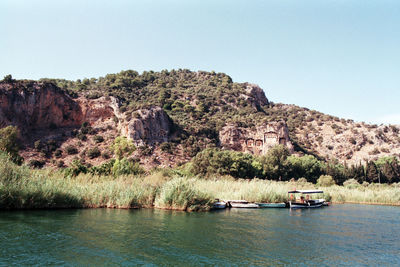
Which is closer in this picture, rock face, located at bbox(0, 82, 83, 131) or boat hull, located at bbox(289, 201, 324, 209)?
boat hull, located at bbox(289, 201, 324, 209)

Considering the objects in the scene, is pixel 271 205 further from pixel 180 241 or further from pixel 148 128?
pixel 148 128

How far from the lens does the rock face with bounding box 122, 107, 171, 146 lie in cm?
6819

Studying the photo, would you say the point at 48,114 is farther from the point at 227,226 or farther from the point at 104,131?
the point at 227,226

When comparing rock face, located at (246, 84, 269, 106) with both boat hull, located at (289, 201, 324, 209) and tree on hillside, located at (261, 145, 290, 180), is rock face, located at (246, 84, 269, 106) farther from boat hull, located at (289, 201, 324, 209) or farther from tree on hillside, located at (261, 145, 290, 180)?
boat hull, located at (289, 201, 324, 209)

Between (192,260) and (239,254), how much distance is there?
1966 millimetres

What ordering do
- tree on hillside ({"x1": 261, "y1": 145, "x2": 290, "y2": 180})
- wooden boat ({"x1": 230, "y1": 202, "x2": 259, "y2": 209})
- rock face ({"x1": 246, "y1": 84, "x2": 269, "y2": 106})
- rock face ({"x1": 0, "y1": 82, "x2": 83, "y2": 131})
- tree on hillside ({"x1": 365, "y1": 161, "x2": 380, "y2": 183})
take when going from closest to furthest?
wooden boat ({"x1": 230, "y1": 202, "x2": 259, "y2": 209}), tree on hillside ({"x1": 261, "y1": 145, "x2": 290, "y2": 180}), tree on hillside ({"x1": 365, "y1": 161, "x2": 380, "y2": 183}), rock face ({"x1": 0, "y1": 82, "x2": 83, "y2": 131}), rock face ({"x1": 246, "y1": 84, "x2": 269, "y2": 106})

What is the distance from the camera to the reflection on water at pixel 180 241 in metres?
10.2

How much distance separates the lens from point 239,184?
31.1 metres

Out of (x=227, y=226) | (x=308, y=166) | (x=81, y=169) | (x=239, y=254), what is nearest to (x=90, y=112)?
(x=81, y=169)

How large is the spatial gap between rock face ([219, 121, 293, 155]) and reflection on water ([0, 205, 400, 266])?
62266 millimetres

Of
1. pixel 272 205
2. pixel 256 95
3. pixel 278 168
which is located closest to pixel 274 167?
pixel 278 168

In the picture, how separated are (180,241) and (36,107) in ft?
229

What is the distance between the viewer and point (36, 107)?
7100 cm

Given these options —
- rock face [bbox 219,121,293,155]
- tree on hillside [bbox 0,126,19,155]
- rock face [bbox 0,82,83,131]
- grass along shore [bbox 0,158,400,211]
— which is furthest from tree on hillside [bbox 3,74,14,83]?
grass along shore [bbox 0,158,400,211]
